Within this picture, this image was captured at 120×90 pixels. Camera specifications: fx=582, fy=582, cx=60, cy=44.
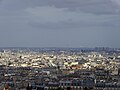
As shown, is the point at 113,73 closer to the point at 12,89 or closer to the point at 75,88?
the point at 75,88

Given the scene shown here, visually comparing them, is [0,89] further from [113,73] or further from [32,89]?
[113,73]

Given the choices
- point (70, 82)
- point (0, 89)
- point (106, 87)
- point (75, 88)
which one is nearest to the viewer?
point (0, 89)

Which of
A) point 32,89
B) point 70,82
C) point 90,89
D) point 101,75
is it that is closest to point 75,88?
point 90,89

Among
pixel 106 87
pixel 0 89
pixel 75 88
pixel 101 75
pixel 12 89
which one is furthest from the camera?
pixel 101 75

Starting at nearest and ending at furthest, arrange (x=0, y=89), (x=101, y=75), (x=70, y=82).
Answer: (x=0, y=89)
(x=70, y=82)
(x=101, y=75)

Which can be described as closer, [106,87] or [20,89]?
[20,89]

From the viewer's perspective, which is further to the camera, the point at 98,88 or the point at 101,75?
the point at 101,75

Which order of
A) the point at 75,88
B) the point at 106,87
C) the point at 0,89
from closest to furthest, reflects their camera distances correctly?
1. the point at 0,89
2. the point at 75,88
3. the point at 106,87

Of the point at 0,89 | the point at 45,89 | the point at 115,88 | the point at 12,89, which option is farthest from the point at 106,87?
the point at 0,89
